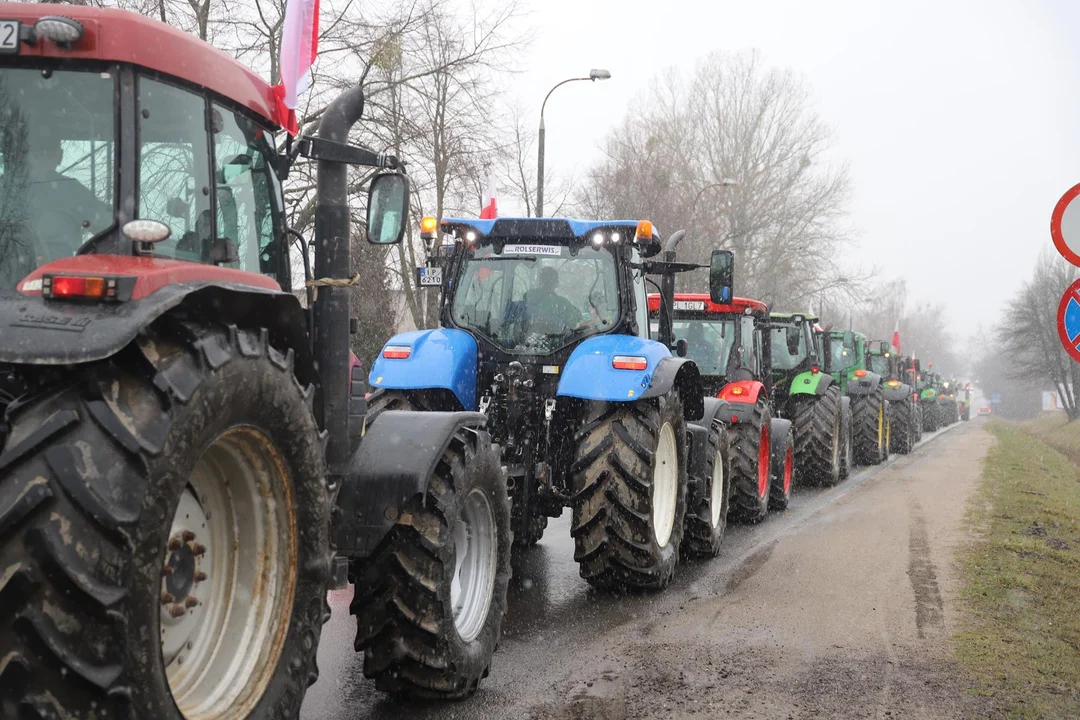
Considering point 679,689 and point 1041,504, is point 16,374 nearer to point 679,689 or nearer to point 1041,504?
point 679,689

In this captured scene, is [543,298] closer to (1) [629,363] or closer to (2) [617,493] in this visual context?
(1) [629,363]

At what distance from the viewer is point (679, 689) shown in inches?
197

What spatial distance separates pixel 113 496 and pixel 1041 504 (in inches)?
529

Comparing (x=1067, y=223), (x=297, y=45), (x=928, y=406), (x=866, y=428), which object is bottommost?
(x=928, y=406)

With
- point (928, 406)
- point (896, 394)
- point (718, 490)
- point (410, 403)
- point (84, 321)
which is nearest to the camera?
point (84, 321)

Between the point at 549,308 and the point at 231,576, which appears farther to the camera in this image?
the point at 549,308

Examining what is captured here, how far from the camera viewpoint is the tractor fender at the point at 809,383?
14.6 m

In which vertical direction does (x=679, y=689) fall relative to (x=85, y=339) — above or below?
below

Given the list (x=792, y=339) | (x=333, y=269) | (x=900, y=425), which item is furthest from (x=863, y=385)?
(x=333, y=269)

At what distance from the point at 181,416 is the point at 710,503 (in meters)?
6.65

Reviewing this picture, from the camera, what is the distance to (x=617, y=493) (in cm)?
679

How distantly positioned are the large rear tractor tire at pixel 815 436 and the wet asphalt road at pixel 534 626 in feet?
15.0

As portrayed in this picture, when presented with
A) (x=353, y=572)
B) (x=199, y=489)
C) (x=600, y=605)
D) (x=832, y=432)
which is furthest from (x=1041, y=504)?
(x=199, y=489)

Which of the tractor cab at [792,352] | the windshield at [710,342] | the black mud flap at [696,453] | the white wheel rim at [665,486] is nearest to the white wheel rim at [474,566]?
the white wheel rim at [665,486]
